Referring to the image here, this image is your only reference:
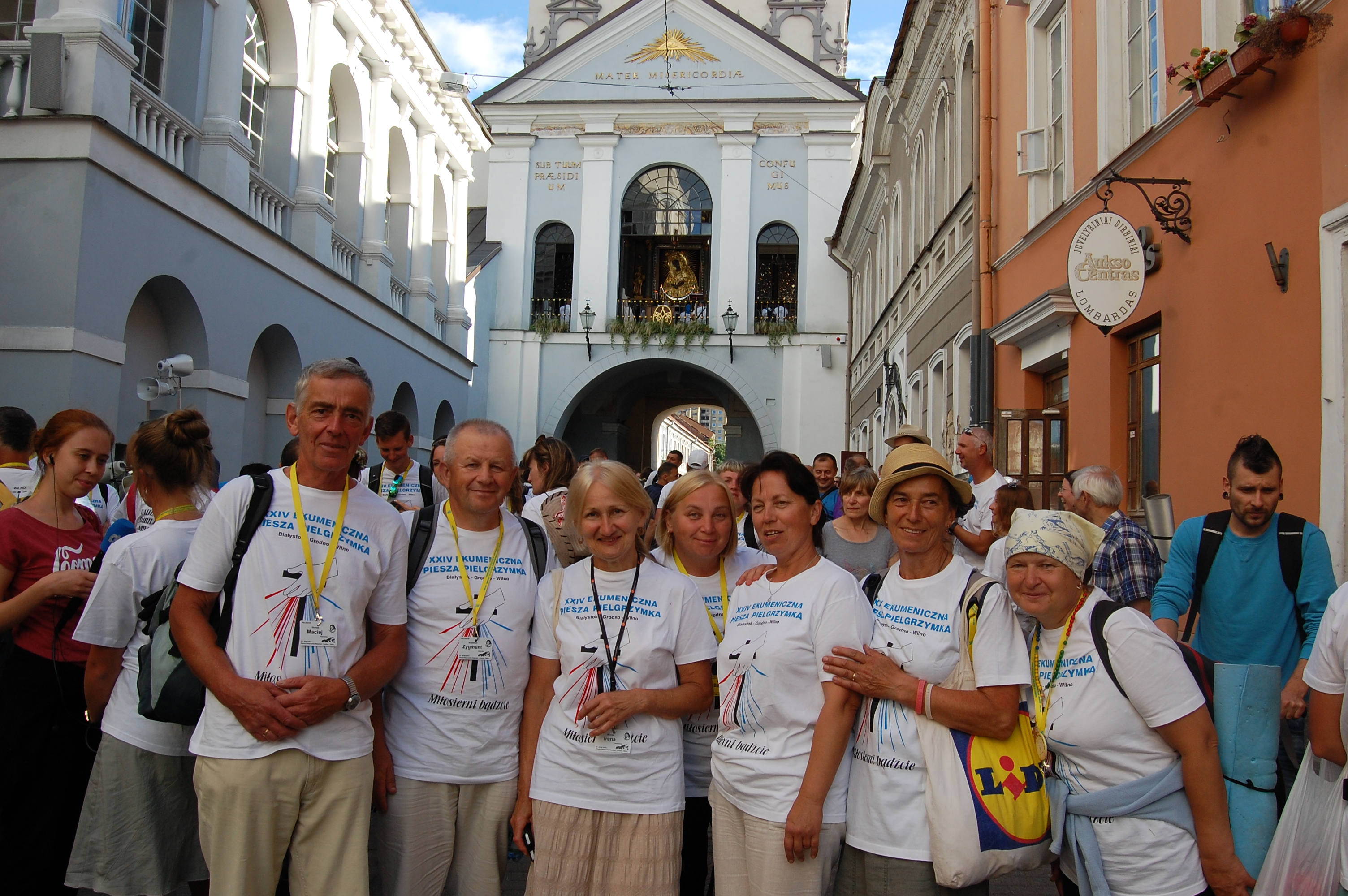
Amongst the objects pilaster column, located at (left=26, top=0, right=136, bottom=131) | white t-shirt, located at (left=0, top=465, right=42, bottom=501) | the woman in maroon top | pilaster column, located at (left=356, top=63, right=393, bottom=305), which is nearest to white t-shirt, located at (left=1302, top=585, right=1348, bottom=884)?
the woman in maroon top

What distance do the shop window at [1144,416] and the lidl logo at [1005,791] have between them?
207 inches

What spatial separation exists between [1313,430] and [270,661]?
5.31 meters

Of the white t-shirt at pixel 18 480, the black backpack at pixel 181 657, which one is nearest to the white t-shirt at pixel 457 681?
the black backpack at pixel 181 657

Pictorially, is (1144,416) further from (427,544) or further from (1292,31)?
(427,544)

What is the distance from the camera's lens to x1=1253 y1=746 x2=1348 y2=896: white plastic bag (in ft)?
8.07

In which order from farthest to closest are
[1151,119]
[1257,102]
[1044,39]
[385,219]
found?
[385,219]
[1044,39]
[1151,119]
[1257,102]

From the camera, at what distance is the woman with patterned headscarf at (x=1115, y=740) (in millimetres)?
2580

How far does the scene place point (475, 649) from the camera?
10.1 feet

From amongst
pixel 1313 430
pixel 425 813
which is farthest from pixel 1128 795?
pixel 1313 430

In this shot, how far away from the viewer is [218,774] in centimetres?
271

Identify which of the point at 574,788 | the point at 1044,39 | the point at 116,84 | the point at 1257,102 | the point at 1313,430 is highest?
the point at 1044,39

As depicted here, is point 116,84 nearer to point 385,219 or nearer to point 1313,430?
point 385,219

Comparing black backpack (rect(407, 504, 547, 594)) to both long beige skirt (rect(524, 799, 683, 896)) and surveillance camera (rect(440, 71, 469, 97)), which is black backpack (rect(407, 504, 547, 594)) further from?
surveillance camera (rect(440, 71, 469, 97))

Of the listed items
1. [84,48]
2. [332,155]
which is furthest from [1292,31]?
[332,155]
